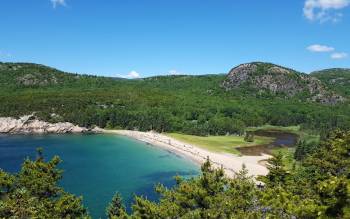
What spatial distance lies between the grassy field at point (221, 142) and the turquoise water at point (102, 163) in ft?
57.4

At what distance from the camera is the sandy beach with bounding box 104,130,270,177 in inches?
4385

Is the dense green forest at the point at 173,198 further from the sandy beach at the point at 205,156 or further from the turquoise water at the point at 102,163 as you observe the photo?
the sandy beach at the point at 205,156

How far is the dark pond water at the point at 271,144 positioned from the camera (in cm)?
14162

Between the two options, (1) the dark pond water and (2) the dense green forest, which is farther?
(1) the dark pond water

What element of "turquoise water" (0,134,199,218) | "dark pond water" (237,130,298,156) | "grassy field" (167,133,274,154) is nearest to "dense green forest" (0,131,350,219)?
"turquoise water" (0,134,199,218)

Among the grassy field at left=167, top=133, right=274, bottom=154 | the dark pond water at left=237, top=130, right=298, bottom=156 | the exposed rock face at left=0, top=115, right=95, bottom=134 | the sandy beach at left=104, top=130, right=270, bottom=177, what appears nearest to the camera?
the sandy beach at left=104, top=130, right=270, bottom=177

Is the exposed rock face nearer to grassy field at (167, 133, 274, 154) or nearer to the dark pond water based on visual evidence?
grassy field at (167, 133, 274, 154)

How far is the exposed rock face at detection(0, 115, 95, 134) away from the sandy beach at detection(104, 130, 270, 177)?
3279 centimetres

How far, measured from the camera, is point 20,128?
615 feet

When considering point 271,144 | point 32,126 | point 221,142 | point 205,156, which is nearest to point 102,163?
point 205,156

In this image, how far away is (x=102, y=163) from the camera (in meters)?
124

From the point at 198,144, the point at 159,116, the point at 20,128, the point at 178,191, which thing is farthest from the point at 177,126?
the point at 178,191

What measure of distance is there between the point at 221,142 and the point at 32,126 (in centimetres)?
9130

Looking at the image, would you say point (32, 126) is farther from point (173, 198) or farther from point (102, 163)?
point (173, 198)
